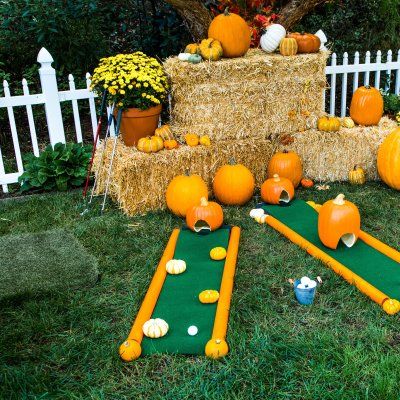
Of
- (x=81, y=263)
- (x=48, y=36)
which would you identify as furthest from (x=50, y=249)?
(x=48, y=36)

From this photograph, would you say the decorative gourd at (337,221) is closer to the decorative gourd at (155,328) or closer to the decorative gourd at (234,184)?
the decorative gourd at (234,184)

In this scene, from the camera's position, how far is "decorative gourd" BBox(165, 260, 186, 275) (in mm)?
3906

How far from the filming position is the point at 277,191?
201 inches

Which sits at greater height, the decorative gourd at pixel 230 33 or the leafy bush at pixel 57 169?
the decorative gourd at pixel 230 33

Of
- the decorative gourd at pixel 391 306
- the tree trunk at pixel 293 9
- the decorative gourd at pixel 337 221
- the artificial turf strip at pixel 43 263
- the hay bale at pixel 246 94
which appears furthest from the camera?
the tree trunk at pixel 293 9

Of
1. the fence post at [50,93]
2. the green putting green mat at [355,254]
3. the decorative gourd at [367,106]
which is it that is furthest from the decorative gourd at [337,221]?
the fence post at [50,93]

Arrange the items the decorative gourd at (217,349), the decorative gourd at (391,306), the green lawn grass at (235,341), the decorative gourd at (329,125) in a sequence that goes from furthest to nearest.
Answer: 1. the decorative gourd at (329,125)
2. the decorative gourd at (391,306)
3. the decorative gourd at (217,349)
4. the green lawn grass at (235,341)

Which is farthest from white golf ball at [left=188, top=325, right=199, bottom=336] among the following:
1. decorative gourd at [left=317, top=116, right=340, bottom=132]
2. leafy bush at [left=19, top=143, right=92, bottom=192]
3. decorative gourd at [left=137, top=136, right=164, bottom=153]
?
decorative gourd at [left=317, top=116, right=340, bottom=132]

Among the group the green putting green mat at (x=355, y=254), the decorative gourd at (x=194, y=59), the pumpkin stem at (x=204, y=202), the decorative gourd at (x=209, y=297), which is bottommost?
the green putting green mat at (x=355, y=254)

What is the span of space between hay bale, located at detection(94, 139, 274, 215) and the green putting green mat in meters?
0.73

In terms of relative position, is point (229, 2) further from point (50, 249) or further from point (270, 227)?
point (50, 249)

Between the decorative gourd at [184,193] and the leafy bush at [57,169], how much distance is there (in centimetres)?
134

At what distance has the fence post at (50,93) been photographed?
18.6 feet

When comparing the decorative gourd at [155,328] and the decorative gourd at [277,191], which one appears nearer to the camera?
the decorative gourd at [155,328]
